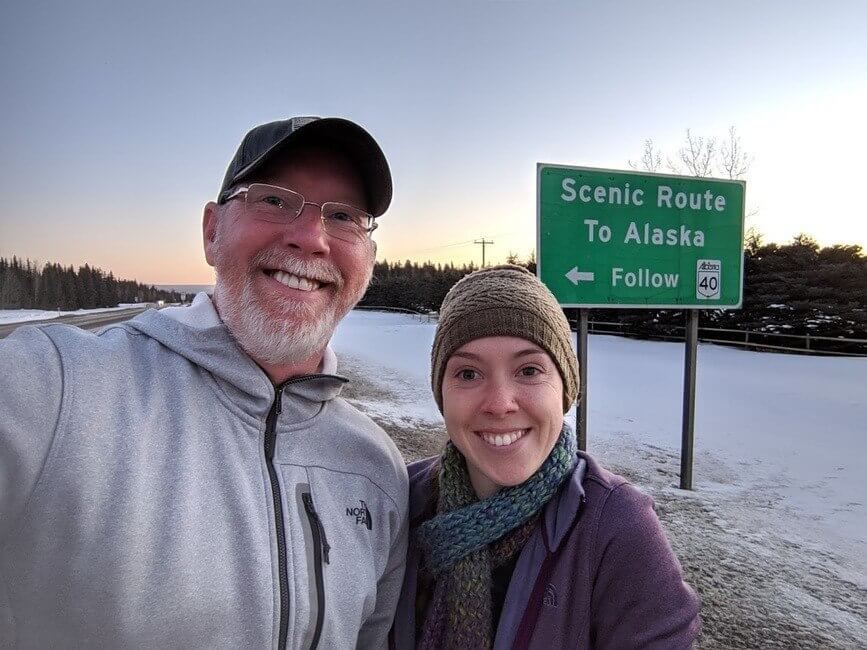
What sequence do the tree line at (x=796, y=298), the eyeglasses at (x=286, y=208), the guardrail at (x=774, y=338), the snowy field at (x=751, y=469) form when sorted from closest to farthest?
the eyeglasses at (x=286, y=208) < the snowy field at (x=751, y=469) < the guardrail at (x=774, y=338) < the tree line at (x=796, y=298)

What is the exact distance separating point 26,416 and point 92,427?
133 mm

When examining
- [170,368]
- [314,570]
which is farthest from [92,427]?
[314,570]

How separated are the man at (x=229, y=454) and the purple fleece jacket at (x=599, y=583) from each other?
500 millimetres

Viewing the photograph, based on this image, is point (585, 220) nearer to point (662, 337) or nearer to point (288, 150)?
point (288, 150)

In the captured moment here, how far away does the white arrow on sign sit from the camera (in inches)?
191

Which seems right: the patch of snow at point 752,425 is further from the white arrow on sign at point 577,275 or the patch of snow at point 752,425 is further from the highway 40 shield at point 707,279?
the white arrow on sign at point 577,275

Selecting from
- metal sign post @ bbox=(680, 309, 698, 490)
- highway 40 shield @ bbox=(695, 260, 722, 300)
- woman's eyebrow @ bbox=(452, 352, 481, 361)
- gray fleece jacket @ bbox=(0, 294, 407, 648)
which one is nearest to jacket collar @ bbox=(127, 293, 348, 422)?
gray fleece jacket @ bbox=(0, 294, 407, 648)

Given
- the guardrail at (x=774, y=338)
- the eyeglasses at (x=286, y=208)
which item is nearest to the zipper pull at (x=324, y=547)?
the eyeglasses at (x=286, y=208)

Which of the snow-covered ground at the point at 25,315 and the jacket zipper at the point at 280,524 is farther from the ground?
the jacket zipper at the point at 280,524

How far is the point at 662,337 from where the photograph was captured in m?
21.8

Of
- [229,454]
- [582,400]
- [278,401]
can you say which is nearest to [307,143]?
[278,401]

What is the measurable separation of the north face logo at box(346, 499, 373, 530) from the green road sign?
345 centimetres

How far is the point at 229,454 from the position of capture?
1.43 meters

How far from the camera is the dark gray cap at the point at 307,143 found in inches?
65.1
